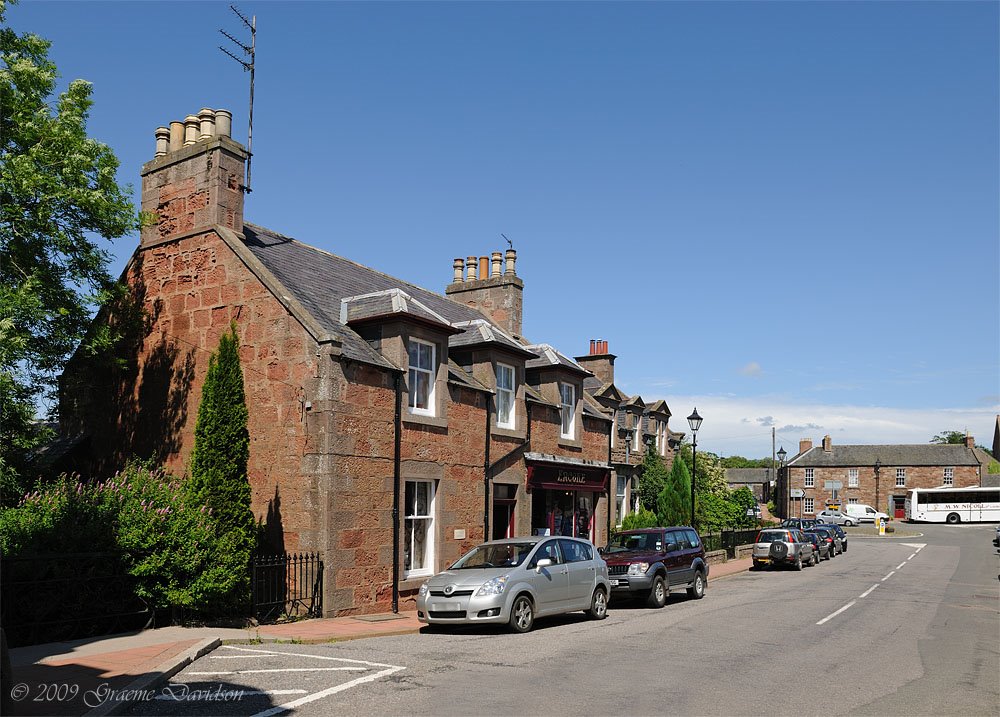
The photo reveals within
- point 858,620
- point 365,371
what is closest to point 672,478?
point 858,620

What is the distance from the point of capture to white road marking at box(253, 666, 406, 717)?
26.8 ft

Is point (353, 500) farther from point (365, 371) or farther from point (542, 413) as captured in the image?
point (542, 413)

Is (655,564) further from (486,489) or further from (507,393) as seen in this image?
(507,393)

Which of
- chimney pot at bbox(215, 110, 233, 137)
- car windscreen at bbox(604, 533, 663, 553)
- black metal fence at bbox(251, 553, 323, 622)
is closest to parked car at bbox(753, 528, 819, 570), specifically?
car windscreen at bbox(604, 533, 663, 553)

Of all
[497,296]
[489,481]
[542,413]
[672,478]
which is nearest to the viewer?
[489,481]

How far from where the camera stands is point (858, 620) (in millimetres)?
16656

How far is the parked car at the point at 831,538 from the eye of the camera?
128 feet

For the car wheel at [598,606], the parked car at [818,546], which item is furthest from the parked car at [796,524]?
the car wheel at [598,606]

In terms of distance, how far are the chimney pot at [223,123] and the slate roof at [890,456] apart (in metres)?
79.3

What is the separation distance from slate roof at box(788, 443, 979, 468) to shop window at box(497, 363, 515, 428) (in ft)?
236

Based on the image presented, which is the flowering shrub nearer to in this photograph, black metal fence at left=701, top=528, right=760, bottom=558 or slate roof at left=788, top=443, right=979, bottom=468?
black metal fence at left=701, top=528, right=760, bottom=558

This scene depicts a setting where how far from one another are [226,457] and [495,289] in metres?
15.0

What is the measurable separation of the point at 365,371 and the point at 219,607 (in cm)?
533

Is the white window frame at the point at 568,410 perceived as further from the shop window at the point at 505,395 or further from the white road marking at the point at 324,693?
the white road marking at the point at 324,693
